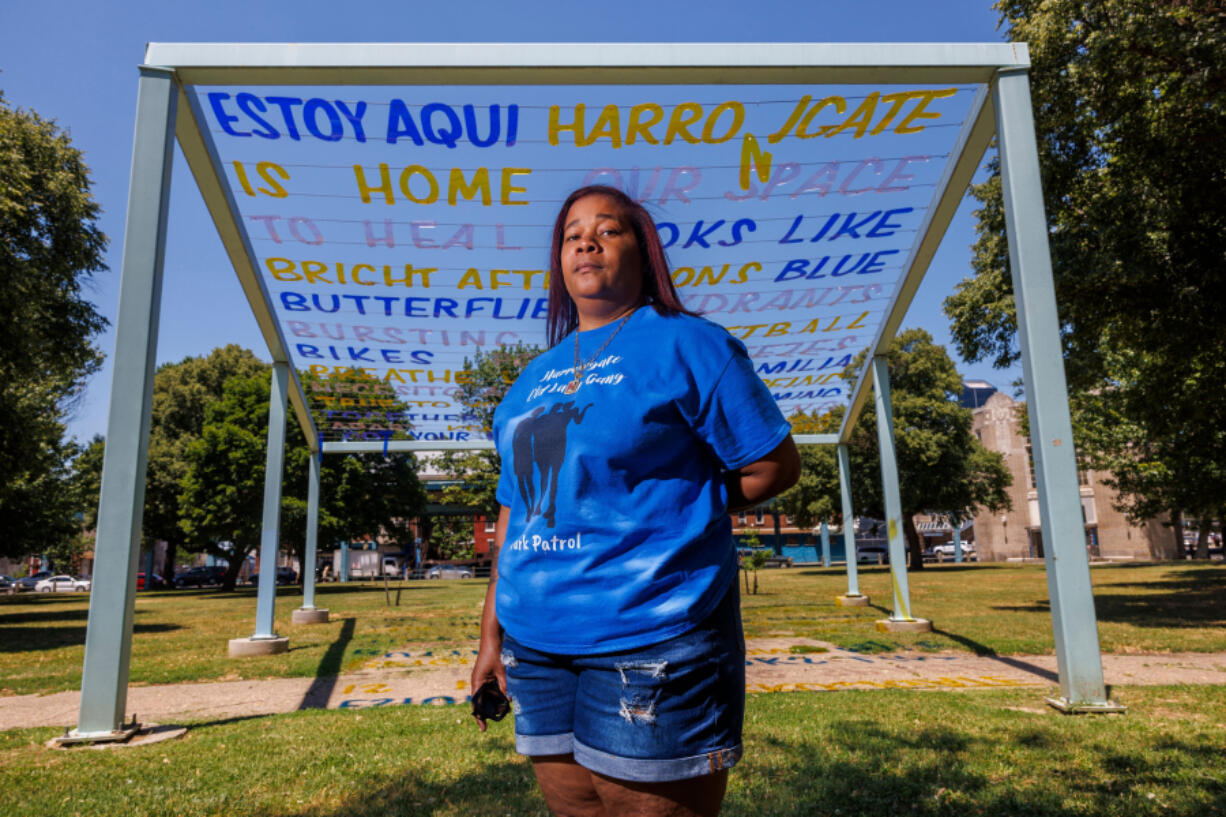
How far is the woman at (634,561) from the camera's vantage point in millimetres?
1327

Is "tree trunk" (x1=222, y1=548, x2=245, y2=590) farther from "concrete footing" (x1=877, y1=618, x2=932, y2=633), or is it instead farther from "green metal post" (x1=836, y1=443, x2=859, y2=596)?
"concrete footing" (x1=877, y1=618, x2=932, y2=633)

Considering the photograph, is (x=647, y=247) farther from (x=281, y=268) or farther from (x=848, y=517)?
(x=848, y=517)

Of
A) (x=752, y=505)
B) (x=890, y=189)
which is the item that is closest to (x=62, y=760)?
(x=752, y=505)

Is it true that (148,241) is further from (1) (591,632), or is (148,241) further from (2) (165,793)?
(1) (591,632)

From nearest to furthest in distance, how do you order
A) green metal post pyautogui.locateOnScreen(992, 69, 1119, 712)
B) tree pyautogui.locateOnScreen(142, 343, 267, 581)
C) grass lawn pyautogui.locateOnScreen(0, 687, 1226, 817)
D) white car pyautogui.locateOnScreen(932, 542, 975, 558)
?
grass lawn pyautogui.locateOnScreen(0, 687, 1226, 817) → green metal post pyautogui.locateOnScreen(992, 69, 1119, 712) → tree pyautogui.locateOnScreen(142, 343, 267, 581) → white car pyautogui.locateOnScreen(932, 542, 975, 558)

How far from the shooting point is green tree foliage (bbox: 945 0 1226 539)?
9.57 metres

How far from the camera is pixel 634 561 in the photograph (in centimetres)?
137

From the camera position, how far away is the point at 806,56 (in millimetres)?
5180

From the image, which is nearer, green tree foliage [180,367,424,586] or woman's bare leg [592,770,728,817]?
woman's bare leg [592,770,728,817]

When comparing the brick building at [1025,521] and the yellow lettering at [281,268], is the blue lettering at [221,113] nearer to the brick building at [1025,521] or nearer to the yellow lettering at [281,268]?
the yellow lettering at [281,268]

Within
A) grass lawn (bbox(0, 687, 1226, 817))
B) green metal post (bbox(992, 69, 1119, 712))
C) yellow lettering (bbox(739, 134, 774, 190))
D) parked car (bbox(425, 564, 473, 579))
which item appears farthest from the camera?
parked car (bbox(425, 564, 473, 579))

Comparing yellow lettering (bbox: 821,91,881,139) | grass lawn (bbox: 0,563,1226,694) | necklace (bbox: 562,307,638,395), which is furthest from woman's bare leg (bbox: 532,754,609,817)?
grass lawn (bbox: 0,563,1226,694)

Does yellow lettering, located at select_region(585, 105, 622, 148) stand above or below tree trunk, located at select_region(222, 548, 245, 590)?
above

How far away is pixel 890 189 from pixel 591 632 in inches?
256
